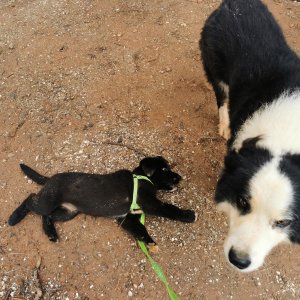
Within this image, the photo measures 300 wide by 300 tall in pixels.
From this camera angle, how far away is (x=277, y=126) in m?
2.81

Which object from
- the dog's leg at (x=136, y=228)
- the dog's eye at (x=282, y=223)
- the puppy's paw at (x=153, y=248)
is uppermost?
the dog's eye at (x=282, y=223)

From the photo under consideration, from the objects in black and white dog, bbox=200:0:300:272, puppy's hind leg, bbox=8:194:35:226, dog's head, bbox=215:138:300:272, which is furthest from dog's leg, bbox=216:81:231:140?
puppy's hind leg, bbox=8:194:35:226

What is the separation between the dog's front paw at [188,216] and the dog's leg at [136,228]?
0.35 meters

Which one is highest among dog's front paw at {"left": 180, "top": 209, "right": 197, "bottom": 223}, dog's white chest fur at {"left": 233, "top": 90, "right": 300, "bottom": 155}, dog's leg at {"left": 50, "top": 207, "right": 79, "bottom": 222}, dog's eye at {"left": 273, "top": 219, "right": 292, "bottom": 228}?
dog's white chest fur at {"left": 233, "top": 90, "right": 300, "bottom": 155}

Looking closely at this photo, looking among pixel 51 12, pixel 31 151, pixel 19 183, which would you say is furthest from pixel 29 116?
pixel 51 12

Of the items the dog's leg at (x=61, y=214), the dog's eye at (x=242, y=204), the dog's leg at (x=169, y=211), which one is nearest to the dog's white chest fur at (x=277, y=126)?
the dog's eye at (x=242, y=204)

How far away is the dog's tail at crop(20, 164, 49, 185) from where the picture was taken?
3427 millimetres

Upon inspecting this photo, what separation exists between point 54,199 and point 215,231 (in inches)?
58.9

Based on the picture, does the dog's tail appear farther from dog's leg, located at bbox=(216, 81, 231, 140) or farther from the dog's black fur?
dog's leg, located at bbox=(216, 81, 231, 140)

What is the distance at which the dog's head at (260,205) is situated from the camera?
234 centimetres

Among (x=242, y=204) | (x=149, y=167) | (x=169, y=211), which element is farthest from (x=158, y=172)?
(x=242, y=204)

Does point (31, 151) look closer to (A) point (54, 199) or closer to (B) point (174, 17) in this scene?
(A) point (54, 199)

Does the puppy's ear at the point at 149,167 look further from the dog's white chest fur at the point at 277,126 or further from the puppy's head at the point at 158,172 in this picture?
the dog's white chest fur at the point at 277,126

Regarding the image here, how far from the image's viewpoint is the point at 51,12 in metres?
5.10
